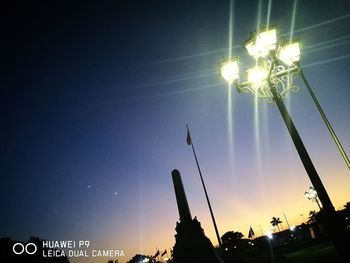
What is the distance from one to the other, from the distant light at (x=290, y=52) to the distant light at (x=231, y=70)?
43.7 inches

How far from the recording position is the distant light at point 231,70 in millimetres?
6172

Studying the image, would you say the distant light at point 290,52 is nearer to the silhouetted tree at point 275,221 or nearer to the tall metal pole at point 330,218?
the tall metal pole at point 330,218

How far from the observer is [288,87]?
19.4 feet

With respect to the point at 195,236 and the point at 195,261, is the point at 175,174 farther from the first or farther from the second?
the point at 195,261

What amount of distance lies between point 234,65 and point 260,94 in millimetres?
1047

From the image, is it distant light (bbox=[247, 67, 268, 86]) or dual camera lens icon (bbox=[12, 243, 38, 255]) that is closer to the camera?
distant light (bbox=[247, 67, 268, 86])

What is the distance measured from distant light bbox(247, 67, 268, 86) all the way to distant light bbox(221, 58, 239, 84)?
375mm

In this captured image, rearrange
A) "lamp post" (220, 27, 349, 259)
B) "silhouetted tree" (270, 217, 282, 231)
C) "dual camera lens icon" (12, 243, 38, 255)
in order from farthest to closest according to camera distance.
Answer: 1. "silhouetted tree" (270, 217, 282, 231)
2. "dual camera lens icon" (12, 243, 38, 255)
3. "lamp post" (220, 27, 349, 259)

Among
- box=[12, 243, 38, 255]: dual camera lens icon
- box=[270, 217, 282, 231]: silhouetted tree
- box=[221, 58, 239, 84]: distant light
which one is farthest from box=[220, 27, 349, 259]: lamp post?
box=[270, 217, 282, 231]: silhouetted tree

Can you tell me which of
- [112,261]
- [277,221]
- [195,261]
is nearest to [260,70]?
[195,261]

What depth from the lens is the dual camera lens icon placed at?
36312 mm

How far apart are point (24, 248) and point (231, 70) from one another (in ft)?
151

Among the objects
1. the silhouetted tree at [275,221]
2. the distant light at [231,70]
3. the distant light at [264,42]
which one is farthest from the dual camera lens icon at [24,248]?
the silhouetted tree at [275,221]

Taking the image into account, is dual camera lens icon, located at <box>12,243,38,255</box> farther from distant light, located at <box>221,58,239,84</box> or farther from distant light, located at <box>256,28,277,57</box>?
distant light, located at <box>256,28,277,57</box>
